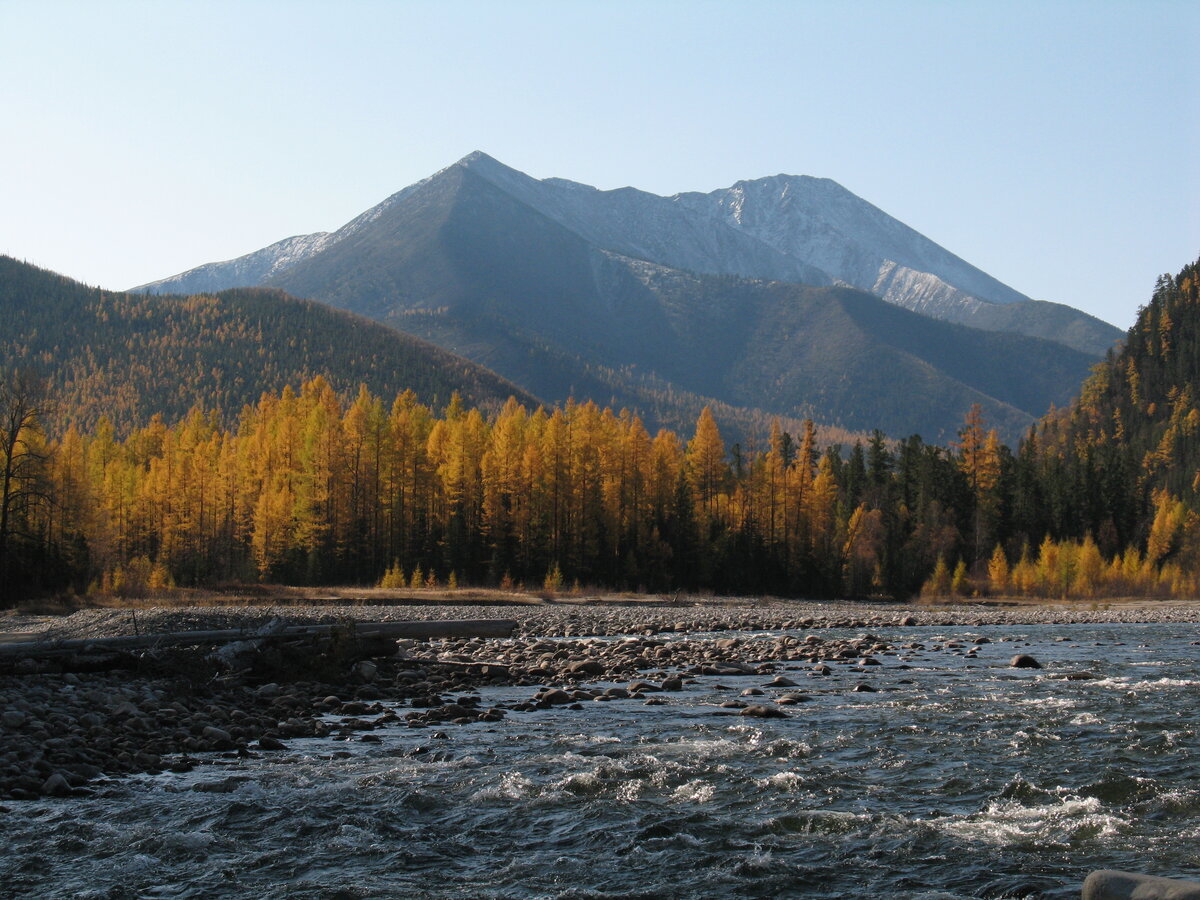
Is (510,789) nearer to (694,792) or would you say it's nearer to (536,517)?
(694,792)

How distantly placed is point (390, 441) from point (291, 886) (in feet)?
208

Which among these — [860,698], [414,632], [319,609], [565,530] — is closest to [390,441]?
[565,530]

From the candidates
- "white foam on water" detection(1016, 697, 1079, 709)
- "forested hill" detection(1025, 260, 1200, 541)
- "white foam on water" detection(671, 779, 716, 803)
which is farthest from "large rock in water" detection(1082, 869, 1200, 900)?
"forested hill" detection(1025, 260, 1200, 541)

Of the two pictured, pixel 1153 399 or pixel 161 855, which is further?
pixel 1153 399

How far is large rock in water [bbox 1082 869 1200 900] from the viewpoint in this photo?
28.0 feet

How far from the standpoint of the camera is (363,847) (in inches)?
A: 458

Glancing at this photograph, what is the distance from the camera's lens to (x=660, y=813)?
42.5 ft

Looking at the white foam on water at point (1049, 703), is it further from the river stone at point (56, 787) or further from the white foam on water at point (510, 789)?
the river stone at point (56, 787)

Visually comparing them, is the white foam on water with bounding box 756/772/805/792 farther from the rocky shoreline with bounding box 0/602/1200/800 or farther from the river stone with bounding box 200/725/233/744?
the river stone with bounding box 200/725/233/744

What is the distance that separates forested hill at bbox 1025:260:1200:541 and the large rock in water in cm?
9965

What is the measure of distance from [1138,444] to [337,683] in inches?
6632

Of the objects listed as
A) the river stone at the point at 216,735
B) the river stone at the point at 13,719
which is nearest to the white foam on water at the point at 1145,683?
the river stone at the point at 216,735

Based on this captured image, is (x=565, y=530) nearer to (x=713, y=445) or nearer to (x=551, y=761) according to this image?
(x=713, y=445)

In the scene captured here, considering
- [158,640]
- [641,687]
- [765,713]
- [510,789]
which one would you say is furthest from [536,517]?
[510,789]
